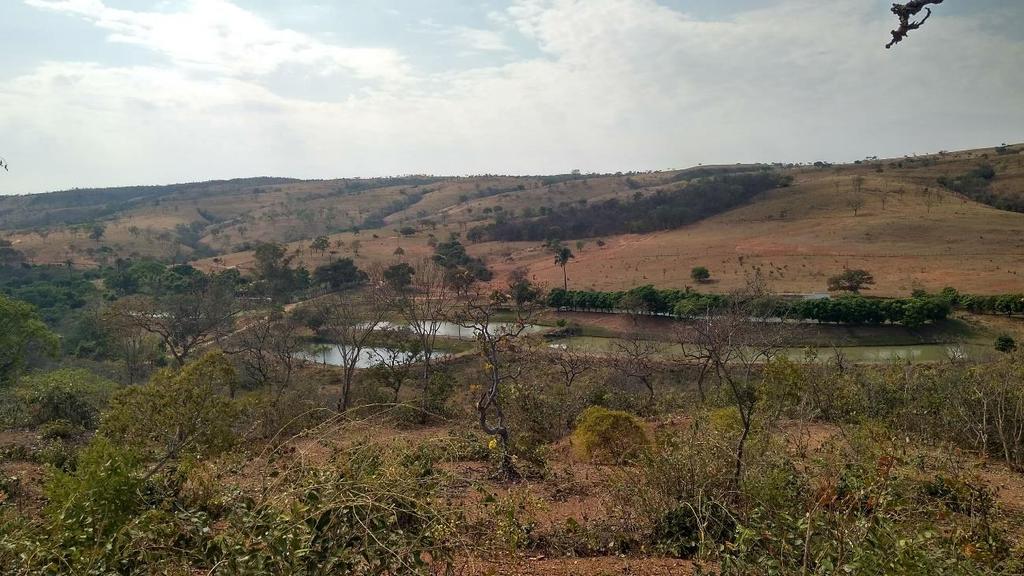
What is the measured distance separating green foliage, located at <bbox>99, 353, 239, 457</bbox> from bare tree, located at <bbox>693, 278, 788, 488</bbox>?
7986 millimetres

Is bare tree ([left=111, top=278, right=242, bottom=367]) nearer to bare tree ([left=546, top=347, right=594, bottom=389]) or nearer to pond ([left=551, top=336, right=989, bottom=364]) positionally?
bare tree ([left=546, top=347, right=594, bottom=389])

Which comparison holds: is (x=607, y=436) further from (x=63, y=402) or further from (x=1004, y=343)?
(x=1004, y=343)

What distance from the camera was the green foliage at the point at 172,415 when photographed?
967 centimetres

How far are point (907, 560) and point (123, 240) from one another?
9103 cm

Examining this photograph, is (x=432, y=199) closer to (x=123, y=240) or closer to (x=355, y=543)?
(x=123, y=240)

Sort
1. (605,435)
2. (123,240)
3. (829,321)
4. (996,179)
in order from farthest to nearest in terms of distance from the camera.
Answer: (123,240) < (996,179) < (829,321) < (605,435)

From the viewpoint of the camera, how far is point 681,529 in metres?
6.07

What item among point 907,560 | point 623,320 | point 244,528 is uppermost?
point 244,528

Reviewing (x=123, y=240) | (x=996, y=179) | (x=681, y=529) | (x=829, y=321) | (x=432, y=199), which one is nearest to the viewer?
(x=681, y=529)

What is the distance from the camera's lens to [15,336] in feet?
64.9

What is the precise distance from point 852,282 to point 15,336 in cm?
4266

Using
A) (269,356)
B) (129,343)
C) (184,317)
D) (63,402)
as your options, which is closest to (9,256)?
(129,343)

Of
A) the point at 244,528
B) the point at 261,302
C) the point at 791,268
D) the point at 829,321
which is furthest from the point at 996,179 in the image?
the point at 244,528

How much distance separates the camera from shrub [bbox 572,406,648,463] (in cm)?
988
